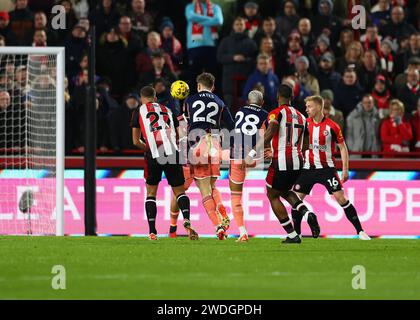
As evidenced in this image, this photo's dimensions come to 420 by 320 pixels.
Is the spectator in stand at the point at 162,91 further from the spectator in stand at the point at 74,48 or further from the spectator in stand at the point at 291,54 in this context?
the spectator in stand at the point at 291,54

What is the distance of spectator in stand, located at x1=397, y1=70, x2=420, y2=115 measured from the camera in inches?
781

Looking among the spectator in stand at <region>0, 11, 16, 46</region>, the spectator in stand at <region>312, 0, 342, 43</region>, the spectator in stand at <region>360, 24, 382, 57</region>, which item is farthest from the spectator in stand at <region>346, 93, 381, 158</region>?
the spectator in stand at <region>0, 11, 16, 46</region>

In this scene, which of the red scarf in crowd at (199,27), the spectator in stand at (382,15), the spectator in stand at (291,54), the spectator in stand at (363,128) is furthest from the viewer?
the spectator in stand at (382,15)

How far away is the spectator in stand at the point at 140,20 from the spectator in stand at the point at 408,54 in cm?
414

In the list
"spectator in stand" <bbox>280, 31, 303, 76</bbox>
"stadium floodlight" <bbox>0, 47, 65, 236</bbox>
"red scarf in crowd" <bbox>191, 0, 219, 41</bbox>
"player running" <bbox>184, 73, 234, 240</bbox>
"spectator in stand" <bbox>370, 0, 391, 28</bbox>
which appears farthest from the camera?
"spectator in stand" <bbox>370, 0, 391, 28</bbox>

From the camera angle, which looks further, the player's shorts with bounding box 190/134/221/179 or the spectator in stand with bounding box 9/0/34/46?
the spectator in stand with bounding box 9/0/34/46

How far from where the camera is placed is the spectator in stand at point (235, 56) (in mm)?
19922

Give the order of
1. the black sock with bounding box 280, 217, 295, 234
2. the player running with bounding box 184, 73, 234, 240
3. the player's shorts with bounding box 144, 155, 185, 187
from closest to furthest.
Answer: the black sock with bounding box 280, 217, 295, 234 → the player running with bounding box 184, 73, 234, 240 → the player's shorts with bounding box 144, 155, 185, 187

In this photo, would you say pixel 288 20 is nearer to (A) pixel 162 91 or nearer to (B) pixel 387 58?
(B) pixel 387 58

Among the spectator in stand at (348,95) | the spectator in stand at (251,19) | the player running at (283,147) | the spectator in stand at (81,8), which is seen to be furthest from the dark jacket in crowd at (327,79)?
the player running at (283,147)

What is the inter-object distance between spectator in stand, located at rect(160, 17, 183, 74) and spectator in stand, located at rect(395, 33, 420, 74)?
3.60 m

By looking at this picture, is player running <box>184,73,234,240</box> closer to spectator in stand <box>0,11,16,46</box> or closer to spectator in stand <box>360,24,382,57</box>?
spectator in stand <box>0,11,16,46</box>

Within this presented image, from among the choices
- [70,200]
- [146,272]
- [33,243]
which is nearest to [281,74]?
[70,200]

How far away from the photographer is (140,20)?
2073 cm
